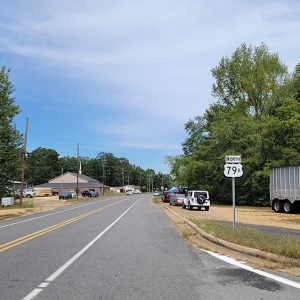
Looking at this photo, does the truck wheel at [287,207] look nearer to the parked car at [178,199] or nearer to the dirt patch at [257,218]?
the dirt patch at [257,218]

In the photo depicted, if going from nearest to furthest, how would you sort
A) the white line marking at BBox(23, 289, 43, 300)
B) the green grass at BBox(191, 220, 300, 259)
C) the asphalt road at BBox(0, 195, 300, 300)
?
the white line marking at BBox(23, 289, 43, 300)
the asphalt road at BBox(0, 195, 300, 300)
the green grass at BBox(191, 220, 300, 259)

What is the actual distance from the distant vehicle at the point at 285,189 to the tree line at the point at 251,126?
10.3m

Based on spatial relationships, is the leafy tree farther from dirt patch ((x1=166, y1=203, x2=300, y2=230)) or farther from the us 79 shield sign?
the us 79 shield sign

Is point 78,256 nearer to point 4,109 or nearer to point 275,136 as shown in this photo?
point 4,109

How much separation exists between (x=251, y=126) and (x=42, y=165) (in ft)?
477

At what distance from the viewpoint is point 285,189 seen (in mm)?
34812

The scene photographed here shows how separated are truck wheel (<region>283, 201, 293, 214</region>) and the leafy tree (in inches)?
5971

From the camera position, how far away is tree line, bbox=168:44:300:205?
164 feet

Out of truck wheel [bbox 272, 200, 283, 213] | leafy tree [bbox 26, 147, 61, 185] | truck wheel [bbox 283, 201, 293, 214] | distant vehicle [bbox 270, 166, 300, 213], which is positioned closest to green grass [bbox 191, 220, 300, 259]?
distant vehicle [bbox 270, 166, 300, 213]

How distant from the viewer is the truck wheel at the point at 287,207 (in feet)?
113

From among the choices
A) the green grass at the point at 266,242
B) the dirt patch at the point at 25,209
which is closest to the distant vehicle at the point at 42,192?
the dirt patch at the point at 25,209

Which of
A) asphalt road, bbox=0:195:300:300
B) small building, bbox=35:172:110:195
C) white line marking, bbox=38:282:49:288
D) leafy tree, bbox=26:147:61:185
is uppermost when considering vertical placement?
leafy tree, bbox=26:147:61:185

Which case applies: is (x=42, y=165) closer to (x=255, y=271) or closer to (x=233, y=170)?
(x=233, y=170)

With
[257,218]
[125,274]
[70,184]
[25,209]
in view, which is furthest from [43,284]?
[70,184]
